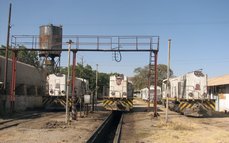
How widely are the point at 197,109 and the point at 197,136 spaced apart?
506 inches

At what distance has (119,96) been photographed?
33.6 metres

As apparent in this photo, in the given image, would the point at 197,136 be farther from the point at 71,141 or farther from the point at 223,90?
the point at 223,90

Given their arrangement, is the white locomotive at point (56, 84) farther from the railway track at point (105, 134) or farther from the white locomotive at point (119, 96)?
the railway track at point (105, 134)

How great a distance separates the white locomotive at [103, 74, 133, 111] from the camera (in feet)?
107

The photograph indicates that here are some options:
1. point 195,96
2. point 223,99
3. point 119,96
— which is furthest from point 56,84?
point 223,99

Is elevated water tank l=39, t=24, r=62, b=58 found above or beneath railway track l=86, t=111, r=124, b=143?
above

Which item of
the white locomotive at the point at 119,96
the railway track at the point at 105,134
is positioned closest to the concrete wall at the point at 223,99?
the white locomotive at the point at 119,96

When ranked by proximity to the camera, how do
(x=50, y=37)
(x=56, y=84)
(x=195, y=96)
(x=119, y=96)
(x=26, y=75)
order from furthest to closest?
1. (x=26, y=75)
2. (x=56, y=84)
3. (x=119, y=96)
4. (x=50, y=37)
5. (x=195, y=96)

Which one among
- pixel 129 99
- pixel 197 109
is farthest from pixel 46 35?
pixel 197 109

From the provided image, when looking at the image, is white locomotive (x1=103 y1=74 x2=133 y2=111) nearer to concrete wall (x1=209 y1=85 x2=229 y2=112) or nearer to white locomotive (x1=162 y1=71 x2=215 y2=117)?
white locomotive (x1=162 y1=71 x2=215 y2=117)

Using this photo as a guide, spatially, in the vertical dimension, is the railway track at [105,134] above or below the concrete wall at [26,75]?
below

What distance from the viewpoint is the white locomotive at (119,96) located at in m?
32.7

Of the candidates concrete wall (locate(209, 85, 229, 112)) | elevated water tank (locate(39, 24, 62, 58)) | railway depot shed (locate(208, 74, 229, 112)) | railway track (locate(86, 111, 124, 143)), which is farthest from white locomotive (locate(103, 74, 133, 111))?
concrete wall (locate(209, 85, 229, 112))

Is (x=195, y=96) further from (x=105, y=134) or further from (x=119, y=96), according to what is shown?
(x=105, y=134)
